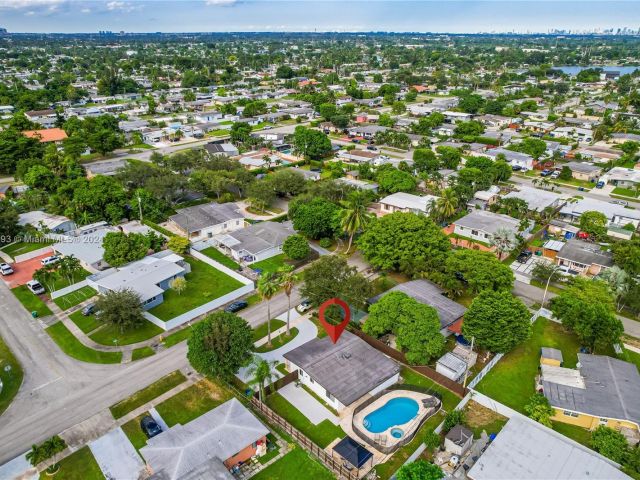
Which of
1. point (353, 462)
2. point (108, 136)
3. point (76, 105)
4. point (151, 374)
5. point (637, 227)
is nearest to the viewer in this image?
point (353, 462)

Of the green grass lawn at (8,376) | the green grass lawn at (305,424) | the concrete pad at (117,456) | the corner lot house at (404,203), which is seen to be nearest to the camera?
the concrete pad at (117,456)

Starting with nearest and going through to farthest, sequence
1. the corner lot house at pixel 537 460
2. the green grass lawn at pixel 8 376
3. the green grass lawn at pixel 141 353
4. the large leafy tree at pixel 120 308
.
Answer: the corner lot house at pixel 537 460 < the green grass lawn at pixel 8 376 < the green grass lawn at pixel 141 353 < the large leafy tree at pixel 120 308

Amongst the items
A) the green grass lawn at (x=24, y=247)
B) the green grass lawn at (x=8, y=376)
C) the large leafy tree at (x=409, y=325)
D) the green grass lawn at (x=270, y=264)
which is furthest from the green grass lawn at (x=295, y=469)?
the green grass lawn at (x=24, y=247)

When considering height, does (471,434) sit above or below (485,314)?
below

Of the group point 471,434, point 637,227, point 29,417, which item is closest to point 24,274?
point 29,417

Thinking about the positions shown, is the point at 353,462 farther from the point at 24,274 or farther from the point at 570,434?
the point at 24,274

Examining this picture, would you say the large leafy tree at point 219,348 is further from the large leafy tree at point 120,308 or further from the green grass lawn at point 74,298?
the green grass lawn at point 74,298

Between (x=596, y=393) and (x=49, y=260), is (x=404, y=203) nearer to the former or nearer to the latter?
(x=596, y=393)
